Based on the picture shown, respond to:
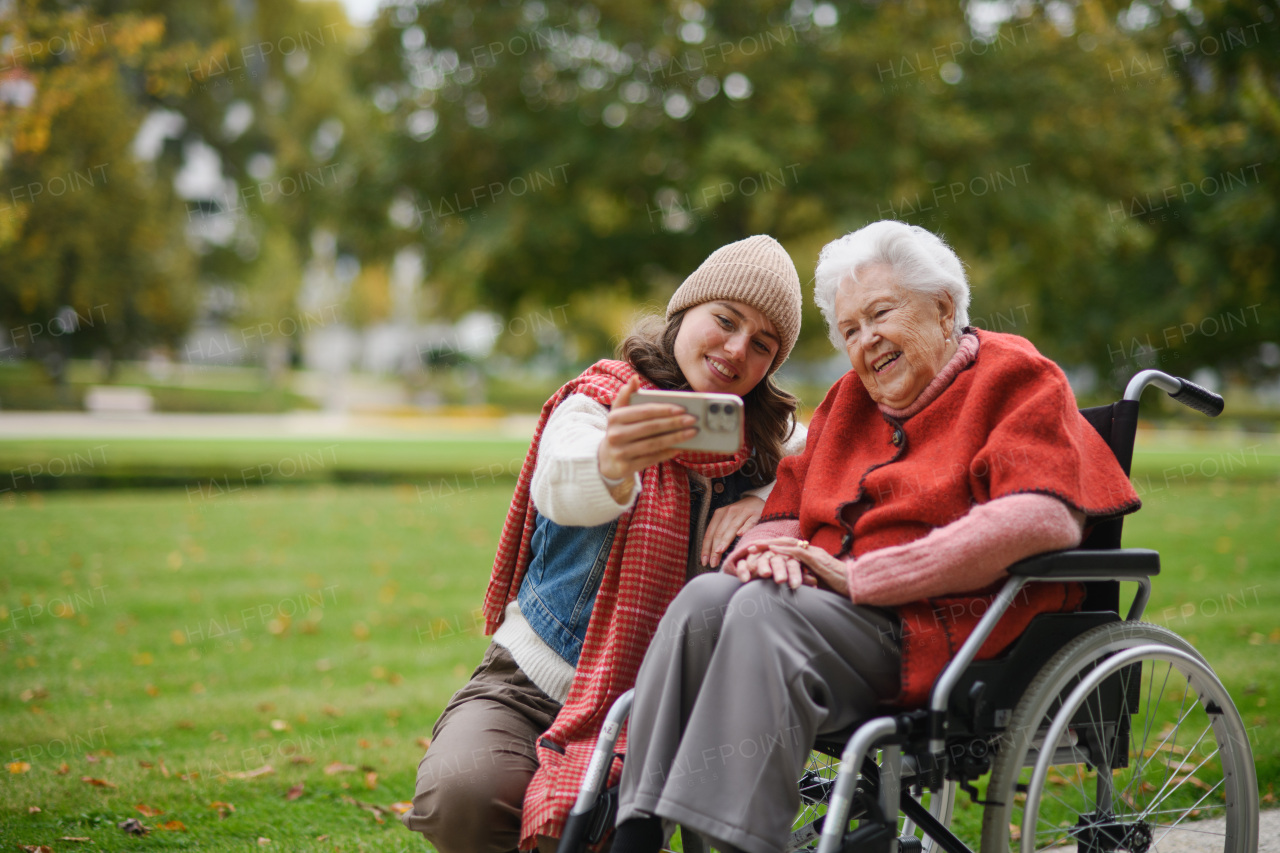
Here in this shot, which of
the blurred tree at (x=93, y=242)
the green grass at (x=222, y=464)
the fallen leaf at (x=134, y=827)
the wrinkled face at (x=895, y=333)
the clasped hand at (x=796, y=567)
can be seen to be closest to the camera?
the clasped hand at (x=796, y=567)

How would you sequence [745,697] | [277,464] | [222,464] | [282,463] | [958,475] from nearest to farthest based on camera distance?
1. [745,697]
2. [958,475]
3. [222,464]
4. [277,464]
5. [282,463]

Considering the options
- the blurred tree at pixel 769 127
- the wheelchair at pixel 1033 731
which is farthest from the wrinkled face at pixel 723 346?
the blurred tree at pixel 769 127

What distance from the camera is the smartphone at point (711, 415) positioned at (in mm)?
2072

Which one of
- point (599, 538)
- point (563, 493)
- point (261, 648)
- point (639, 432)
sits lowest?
point (261, 648)

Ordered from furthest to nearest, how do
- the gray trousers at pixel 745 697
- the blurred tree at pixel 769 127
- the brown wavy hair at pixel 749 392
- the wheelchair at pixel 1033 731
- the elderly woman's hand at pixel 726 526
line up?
the blurred tree at pixel 769 127
the brown wavy hair at pixel 749 392
the elderly woman's hand at pixel 726 526
the wheelchair at pixel 1033 731
the gray trousers at pixel 745 697

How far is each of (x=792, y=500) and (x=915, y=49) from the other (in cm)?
1120

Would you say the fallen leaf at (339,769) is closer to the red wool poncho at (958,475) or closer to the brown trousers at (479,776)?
the brown trousers at (479,776)

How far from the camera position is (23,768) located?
3.90 metres

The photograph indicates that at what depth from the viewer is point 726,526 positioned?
248cm

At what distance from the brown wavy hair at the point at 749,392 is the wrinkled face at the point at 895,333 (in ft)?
1.21

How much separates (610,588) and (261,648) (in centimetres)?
435

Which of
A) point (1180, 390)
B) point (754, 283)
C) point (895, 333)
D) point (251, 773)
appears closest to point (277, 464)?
point (251, 773)

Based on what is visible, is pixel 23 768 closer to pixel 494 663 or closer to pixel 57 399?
pixel 494 663

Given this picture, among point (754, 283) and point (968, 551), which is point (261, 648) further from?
point (968, 551)
